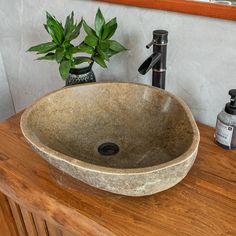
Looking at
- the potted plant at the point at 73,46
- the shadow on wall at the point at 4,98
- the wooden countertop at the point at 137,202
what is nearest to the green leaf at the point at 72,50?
the potted plant at the point at 73,46

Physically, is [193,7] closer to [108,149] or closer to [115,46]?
[115,46]

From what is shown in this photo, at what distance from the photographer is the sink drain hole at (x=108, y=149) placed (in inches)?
33.8

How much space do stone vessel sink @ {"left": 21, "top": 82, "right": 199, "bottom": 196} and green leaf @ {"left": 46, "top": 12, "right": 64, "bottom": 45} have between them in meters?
0.15

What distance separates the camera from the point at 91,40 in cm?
89

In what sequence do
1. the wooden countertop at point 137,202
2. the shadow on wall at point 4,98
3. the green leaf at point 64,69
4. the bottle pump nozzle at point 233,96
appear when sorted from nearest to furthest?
the wooden countertop at point 137,202
the bottle pump nozzle at point 233,96
the green leaf at point 64,69
the shadow on wall at point 4,98

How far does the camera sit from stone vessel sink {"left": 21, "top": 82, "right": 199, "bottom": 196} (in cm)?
78

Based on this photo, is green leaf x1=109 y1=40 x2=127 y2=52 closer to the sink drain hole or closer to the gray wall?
the gray wall

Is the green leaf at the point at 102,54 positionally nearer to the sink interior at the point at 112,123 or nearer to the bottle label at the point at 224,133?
the sink interior at the point at 112,123

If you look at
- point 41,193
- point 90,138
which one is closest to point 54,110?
point 90,138

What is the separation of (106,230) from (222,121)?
396 millimetres

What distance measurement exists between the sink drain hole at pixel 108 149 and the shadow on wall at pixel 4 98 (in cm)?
95

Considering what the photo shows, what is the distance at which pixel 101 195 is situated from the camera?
0.70 metres

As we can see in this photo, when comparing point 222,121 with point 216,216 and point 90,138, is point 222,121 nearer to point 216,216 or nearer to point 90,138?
point 216,216

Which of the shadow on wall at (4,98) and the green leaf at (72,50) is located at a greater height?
the green leaf at (72,50)
